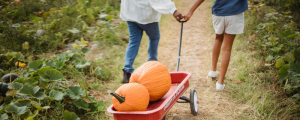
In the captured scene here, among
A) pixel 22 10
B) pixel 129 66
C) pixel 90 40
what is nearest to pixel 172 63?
pixel 129 66

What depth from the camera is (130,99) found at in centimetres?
157

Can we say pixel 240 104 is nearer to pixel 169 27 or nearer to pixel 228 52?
pixel 228 52

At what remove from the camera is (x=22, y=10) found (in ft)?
15.7

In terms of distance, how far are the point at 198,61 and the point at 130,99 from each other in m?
2.26

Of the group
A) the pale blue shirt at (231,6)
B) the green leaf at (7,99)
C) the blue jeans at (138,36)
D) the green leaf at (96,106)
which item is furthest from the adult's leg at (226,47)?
the green leaf at (7,99)

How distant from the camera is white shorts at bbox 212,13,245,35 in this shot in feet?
7.77

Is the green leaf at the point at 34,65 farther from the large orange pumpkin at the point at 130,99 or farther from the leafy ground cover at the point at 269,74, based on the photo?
the leafy ground cover at the point at 269,74

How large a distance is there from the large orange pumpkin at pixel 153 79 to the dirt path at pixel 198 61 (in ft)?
1.69

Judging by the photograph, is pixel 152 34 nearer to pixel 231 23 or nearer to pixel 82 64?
pixel 231 23

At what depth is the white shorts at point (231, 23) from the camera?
237cm

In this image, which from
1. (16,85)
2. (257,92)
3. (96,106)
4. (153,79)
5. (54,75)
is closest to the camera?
(153,79)

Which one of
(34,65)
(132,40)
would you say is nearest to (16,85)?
(34,65)

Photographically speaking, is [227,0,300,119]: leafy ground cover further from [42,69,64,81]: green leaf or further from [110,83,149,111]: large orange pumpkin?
[42,69,64,81]: green leaf

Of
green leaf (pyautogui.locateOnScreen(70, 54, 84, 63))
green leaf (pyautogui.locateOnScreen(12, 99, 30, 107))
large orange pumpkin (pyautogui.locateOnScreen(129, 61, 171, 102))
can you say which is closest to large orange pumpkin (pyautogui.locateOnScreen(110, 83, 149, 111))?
large orange pumpkin (pyautogui.locateOnScreen(129, 61, 171, 102))
